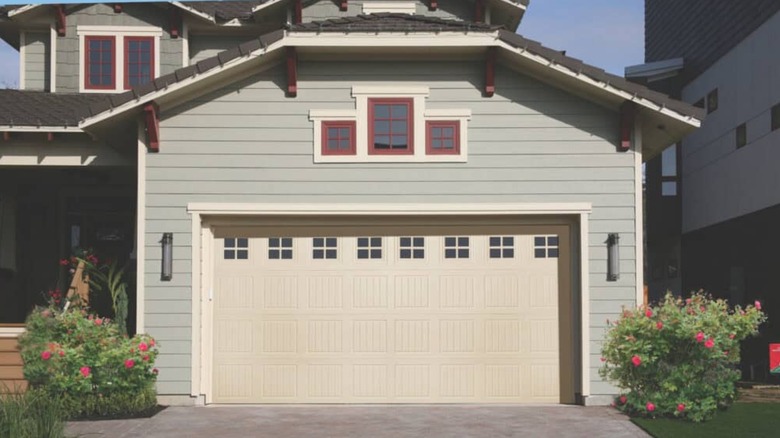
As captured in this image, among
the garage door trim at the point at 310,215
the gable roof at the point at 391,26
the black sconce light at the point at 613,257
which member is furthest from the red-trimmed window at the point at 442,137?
the black sconce light at the point at 613,257

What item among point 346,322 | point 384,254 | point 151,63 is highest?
point 151,63

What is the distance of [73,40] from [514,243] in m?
8.54

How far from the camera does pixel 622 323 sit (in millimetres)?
12469

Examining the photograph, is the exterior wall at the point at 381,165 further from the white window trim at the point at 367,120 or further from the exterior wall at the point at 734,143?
the exterior wall at the point at 734,143

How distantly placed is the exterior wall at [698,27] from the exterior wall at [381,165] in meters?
7.19

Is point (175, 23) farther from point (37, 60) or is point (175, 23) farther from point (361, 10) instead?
point (361, 10)

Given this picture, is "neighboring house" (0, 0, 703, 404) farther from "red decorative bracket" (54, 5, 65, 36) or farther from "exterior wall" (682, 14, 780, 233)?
"exterior wall" (682, 14, 780, 233)

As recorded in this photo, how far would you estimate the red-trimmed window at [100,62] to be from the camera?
17688mm

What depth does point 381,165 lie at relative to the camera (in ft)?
45.4

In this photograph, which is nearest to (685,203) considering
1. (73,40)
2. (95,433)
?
(73,40)

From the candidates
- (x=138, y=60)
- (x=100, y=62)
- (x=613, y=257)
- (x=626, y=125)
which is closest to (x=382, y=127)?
(x=626, y=125)

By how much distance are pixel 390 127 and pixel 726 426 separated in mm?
5516

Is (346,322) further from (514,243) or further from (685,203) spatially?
(685,203)

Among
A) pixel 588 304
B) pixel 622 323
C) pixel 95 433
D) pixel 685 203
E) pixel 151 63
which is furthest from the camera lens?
pixel 685 203
